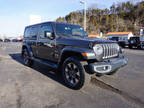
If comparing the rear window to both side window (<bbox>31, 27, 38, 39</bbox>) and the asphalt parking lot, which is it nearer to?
side window (<bbox>31, 27, 38, 39</bbox>)

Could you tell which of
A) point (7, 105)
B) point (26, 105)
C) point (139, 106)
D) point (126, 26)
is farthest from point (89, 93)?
point (126, 26)

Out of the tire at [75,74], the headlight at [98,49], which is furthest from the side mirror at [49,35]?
the headlight at [98,49]

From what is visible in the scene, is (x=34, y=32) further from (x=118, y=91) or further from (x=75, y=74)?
(x=118, y=91)

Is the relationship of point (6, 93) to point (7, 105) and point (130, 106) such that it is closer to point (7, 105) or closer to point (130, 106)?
point (7, 105)

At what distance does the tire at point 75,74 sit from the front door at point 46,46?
0.95 metres

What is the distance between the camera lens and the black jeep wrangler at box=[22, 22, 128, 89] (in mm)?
2959

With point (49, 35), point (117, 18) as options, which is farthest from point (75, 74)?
point (117, 18)

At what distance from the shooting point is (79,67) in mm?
3008

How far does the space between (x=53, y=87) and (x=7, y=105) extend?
1265 mm

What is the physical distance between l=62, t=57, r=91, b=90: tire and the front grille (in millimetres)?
734

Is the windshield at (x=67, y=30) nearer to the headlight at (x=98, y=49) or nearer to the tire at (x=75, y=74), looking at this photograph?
the tire at (x=75, y=74)

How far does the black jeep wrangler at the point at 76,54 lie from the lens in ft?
9.71

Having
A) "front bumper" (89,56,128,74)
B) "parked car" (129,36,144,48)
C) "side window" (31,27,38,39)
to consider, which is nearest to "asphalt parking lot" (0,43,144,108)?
"front bumper" (89,56,128,74)

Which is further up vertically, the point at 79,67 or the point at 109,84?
the point at 79,67
